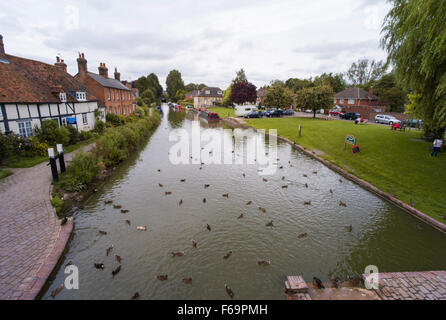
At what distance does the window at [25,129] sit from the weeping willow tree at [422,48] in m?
26.8

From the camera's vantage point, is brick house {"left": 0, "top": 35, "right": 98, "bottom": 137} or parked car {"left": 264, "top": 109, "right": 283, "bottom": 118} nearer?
brick house {"left": 0, "top": 35, "right": 98, "bottom": 137}

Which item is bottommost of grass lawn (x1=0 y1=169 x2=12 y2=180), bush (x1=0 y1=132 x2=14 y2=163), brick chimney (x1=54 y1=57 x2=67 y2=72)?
grass lawn (x1=0 y1=169 x2=12 y2=180)

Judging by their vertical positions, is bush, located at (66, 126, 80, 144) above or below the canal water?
above

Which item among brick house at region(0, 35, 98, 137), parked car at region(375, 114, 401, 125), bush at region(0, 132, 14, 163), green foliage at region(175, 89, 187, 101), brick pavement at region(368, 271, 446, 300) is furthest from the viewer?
green foliage at region(175, 89, 187, 101)

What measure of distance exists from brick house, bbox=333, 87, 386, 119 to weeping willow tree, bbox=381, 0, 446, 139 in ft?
116

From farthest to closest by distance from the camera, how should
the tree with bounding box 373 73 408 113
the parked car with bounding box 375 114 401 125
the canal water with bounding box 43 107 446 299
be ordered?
the tree with bounding box 373 73 408 113 → the parked car with bounding box 375 114 401 125 → the canal water with bounding box 43 107 446 299

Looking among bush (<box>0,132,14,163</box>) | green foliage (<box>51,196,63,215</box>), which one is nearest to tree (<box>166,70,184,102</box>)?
bush (<box>0,132,14,163</box>)

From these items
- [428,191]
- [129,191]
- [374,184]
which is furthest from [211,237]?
[428,191]

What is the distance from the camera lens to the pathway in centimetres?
607

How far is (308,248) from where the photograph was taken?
8336 mm

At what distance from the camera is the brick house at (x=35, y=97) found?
1640cm

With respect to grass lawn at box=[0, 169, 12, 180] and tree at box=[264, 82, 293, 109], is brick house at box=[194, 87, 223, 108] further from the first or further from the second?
grass lawn at box=[0, 169, 12, 180]

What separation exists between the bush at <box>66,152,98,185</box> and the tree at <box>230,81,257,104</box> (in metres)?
64.8

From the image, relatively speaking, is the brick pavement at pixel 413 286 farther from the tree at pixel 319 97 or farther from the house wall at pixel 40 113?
the tree at pixel 319 97
